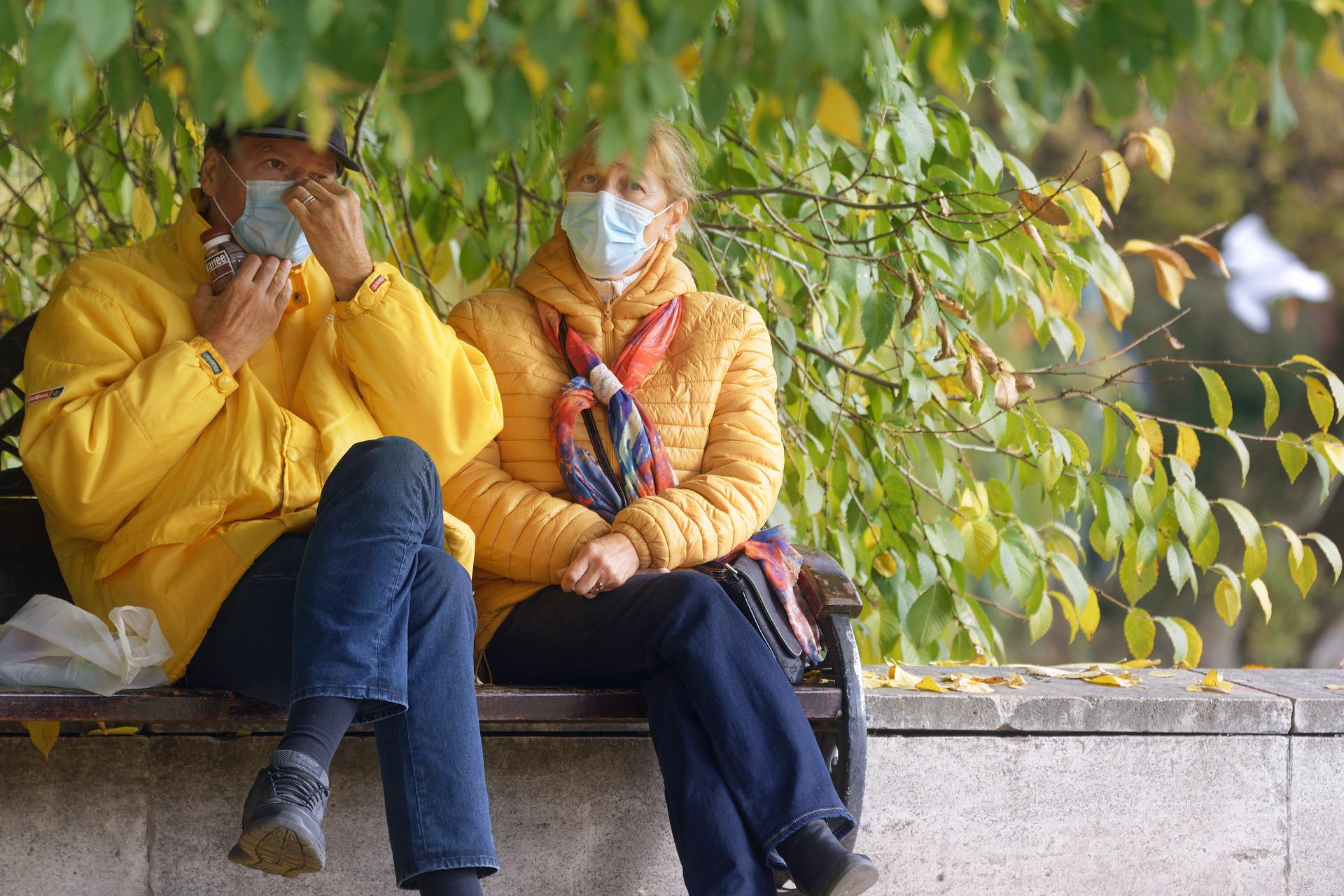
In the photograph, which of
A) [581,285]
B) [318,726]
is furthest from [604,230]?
[318,726]

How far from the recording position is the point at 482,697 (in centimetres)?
256

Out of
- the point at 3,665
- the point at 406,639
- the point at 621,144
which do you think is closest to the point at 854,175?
the point at 406,639

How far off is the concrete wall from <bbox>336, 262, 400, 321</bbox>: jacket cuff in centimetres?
84

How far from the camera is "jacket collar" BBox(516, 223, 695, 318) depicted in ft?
10.1

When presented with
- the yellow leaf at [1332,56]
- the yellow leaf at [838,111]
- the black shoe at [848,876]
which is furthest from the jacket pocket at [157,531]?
the yellow leaf at [1332,56]

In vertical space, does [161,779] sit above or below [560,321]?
below

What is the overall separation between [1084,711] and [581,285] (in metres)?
1.44

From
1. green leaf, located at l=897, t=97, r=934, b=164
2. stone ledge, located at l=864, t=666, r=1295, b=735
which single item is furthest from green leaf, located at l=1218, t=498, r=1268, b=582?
green leaf, located at l=897, t=97, r=934, b=164

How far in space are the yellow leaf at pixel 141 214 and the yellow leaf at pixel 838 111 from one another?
2.95 m

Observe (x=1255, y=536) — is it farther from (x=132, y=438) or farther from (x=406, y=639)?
(x=132, y=438)

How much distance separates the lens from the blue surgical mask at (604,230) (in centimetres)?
302

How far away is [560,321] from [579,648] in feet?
2.47

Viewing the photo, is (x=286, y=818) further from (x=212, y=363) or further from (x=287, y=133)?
(x=287, y=133)

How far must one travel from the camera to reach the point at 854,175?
4.06 meters
